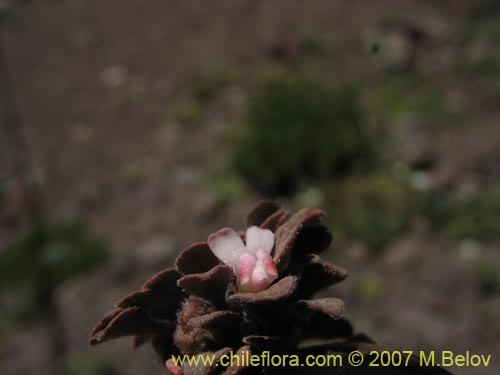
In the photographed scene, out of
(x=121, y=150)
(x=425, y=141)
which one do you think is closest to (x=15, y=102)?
(x=121, y=150)

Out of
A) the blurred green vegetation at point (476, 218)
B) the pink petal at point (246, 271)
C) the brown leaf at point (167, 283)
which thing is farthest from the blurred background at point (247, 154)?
the pink petal at point (246, 271)

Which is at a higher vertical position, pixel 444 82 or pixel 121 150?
pixel 444 82

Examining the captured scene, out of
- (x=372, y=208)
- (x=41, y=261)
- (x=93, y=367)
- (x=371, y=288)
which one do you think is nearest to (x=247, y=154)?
(x=372, y=208)

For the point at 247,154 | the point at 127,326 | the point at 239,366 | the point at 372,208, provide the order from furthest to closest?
the point at 247,154 → the point at 372,208 → the point at 127,326 → the point at 239,366

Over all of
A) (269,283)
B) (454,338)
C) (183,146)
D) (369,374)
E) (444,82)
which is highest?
(444,82)

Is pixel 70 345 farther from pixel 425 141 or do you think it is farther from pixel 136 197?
pixel 425 141

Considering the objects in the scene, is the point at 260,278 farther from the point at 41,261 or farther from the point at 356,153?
the point at 356,153
